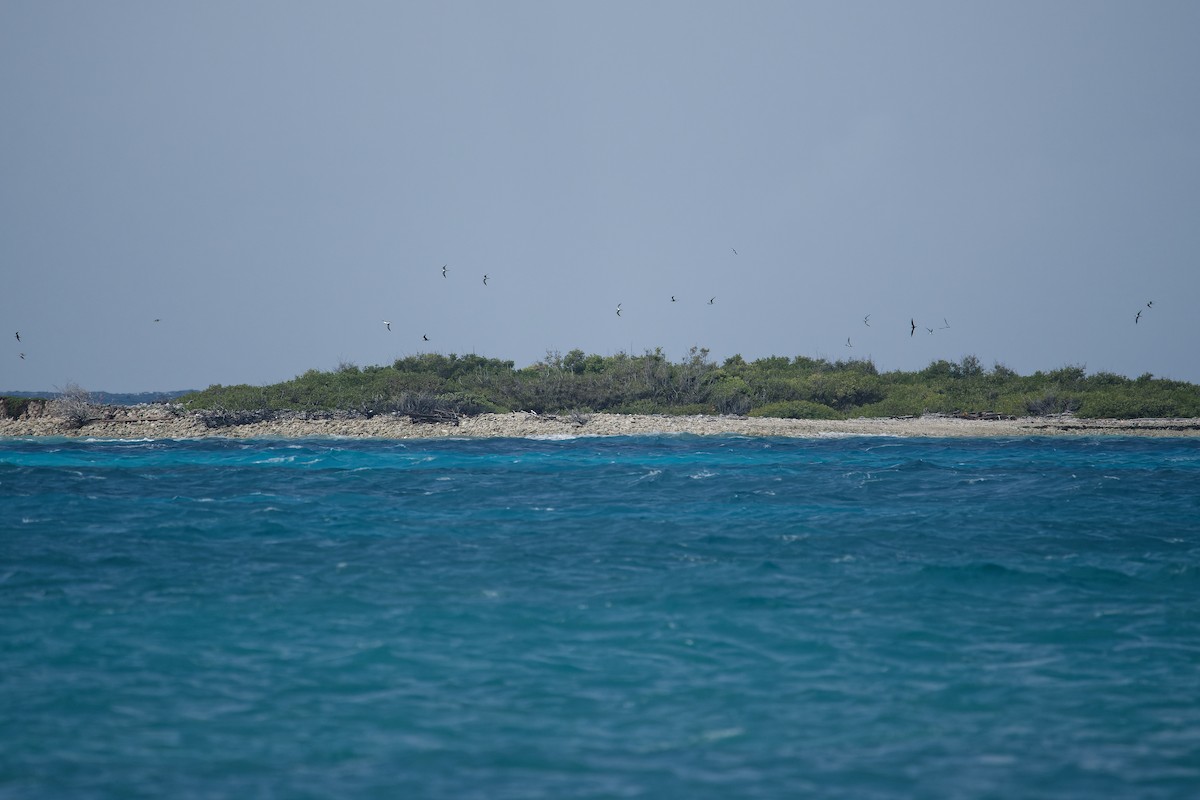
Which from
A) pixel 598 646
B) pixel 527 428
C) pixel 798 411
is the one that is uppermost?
pixel 798 411

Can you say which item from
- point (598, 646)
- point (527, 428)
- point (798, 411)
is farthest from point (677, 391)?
point (598, 646)

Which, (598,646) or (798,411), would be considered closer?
(598,646)

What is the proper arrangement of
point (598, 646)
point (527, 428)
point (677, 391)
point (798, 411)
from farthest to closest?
1. point (677, 391)
2. point (798, 411)
3. point (527, 428)
4. point (598, 646)

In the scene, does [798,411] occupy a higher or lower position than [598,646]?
higher

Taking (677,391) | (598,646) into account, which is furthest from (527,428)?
(598,646)

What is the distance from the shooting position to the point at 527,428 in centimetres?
4091

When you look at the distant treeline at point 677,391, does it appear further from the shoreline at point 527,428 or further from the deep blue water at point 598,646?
Result: the deep blue water at point 598,646

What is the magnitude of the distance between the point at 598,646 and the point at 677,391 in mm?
41023

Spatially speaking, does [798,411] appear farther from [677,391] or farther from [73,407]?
[73,407]

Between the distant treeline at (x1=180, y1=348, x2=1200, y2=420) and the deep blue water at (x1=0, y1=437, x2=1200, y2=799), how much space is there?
2391 cm

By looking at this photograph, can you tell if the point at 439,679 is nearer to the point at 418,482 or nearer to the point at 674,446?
the point at 418,482

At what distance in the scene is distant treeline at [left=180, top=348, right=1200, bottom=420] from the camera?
Result: 4681 centimetres

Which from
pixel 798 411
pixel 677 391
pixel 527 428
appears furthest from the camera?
pixel 677 391

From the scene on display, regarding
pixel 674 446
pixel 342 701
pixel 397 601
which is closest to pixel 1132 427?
pixel 674 446
